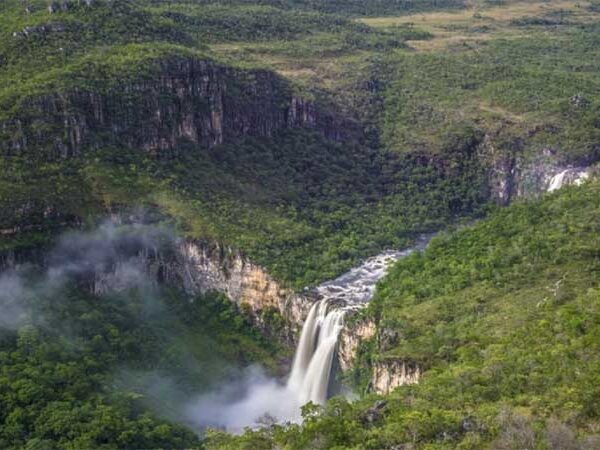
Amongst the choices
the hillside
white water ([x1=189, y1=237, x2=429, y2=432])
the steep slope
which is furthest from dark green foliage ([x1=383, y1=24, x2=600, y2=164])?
white water ([x1=189, y1=237, x2=429, y2=432])

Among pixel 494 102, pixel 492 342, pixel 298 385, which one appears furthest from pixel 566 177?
pixel 492 342

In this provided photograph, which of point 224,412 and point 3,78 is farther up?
point 3,78

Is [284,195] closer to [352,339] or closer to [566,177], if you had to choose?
[352,339]

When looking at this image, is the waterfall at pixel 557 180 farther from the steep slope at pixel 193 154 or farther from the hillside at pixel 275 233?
the steep slope at pixel 193 154

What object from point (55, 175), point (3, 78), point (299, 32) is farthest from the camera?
point (299, 32)

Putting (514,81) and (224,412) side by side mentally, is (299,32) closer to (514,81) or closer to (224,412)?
(514,81)

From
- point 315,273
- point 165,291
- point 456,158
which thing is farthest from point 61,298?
point 456,158
